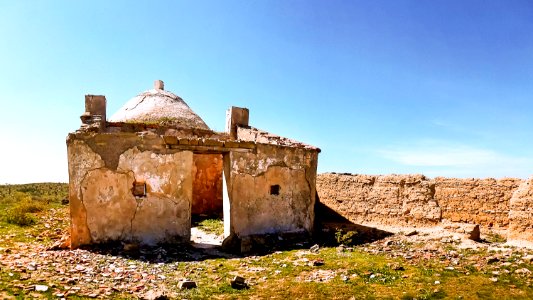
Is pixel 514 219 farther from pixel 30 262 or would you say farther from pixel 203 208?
pixel 30 262

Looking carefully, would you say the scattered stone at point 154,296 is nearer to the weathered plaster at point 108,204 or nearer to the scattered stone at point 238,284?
the scattered stone at point 238,284

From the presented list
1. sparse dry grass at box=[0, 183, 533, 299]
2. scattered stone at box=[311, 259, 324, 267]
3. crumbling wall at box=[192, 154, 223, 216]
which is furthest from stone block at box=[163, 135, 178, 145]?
crumbling wall at box=[192, 154, 223, 216]

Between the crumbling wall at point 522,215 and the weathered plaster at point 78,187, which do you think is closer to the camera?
the weathered plaster at point 78,187

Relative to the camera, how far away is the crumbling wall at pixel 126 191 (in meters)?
7.55

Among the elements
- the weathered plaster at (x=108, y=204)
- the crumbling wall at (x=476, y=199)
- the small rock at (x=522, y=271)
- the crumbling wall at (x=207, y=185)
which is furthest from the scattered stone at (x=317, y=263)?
the crumbling wall at (x=207, y=185)

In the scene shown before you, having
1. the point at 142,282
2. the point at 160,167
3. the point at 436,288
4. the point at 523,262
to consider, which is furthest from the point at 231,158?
the point at 523,262

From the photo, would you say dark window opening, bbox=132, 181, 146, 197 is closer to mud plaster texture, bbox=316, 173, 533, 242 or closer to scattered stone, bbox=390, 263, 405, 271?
scattered stone, bbox=390, 263, 405, 271

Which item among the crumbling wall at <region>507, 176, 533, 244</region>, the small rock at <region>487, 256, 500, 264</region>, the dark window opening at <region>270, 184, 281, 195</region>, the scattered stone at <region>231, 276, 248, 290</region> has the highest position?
the dark window opening at <region>270, 184, 281, 195</region>

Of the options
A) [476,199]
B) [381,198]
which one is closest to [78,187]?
[381,198]

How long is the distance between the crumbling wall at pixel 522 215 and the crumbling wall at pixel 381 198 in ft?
7.04

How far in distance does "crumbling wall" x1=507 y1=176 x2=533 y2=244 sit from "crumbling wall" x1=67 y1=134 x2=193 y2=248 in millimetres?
7992

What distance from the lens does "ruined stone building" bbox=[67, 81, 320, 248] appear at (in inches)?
299

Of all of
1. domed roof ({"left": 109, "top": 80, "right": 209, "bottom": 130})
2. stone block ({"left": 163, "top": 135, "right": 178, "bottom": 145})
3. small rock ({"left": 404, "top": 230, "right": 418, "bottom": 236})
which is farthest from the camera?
domed roof ({"left": 109, "top": 80, "right": 209, "bottom": 130})

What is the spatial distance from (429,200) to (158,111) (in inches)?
406
